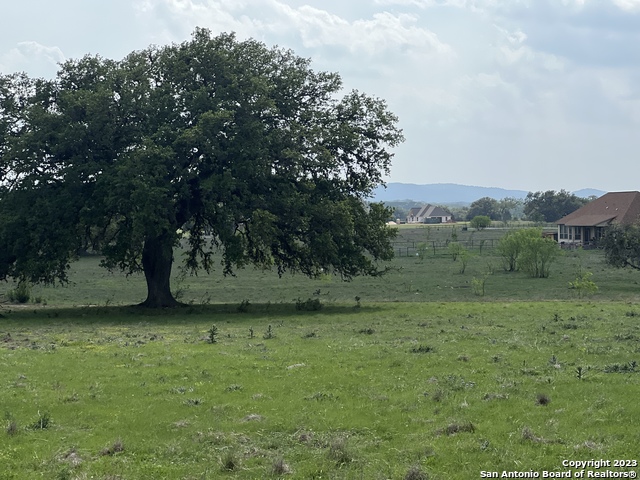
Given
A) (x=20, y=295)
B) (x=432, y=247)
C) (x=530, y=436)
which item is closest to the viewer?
(x=530, y=436)

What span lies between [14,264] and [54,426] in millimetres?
23307

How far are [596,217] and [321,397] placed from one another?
271ft

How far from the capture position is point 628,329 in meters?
21.6

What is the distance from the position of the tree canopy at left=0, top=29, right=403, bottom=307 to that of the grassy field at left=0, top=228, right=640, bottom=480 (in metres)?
5.53

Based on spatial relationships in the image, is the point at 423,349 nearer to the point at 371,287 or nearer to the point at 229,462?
the point at 229,462

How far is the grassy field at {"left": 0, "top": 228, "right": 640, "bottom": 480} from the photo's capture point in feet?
29.8

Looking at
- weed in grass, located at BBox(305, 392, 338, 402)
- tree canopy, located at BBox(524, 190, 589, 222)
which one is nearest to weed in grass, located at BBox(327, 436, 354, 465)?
weed in grass, located at BBox(305, 392, 338, 402)

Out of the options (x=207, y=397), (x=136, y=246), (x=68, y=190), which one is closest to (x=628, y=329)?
(x=207, y=397)

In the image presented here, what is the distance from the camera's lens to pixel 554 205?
15338 cm

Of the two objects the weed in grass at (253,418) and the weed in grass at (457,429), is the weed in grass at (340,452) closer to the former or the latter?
the weed in grass at (457,429)

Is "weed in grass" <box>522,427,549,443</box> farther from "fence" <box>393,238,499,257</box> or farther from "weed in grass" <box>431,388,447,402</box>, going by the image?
"fence" <box>393,238,499,257</box>

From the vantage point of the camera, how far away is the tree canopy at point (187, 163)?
1202 inches

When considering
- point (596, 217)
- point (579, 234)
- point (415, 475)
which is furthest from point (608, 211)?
point (415, 475)

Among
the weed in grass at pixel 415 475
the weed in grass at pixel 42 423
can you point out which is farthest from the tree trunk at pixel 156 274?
the weed in grass at pixel 415 475
